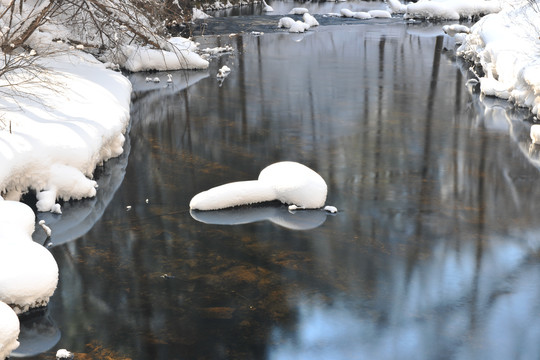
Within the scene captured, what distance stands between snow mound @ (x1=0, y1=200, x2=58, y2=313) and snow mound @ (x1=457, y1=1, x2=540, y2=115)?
995cm

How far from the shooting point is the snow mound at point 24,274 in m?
6.07

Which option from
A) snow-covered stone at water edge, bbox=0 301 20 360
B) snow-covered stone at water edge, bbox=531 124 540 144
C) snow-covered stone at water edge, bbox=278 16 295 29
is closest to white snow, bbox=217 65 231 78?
snow-covered stone at water edge, bbox=531 124 540 144

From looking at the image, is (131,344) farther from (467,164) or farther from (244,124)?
A: (244,124)

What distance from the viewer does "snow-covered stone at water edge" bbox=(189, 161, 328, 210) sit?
873cm

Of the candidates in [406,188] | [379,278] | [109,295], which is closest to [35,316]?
[109,295]

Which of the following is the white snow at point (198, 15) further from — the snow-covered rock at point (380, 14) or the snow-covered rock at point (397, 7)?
the snow-covered rock at point (397, 7)

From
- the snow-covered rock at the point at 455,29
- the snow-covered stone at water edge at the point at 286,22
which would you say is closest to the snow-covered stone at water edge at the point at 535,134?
the snow-covered rock at the point at 455,29

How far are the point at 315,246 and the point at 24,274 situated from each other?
3139 millimetres

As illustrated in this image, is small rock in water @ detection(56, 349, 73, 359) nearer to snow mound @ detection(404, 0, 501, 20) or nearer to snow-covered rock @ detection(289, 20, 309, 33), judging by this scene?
snow-covered rock @ detection(289, 20, 309, 33)

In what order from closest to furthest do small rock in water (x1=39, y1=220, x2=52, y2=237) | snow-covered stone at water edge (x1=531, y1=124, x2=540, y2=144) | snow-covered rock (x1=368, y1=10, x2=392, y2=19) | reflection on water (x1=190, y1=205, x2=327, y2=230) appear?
1. small rock in water (x1=39, y1=220, x2=52, y2=237)
2. reflection on water (x1=190, y1=205, x2=327, y2=230)
3. snow-covered stone at water edge (x1=531, y1=124, x2=540, y2=144)
4. snow-covered rock (x1=368, y1=10, x2=392, y2=19)

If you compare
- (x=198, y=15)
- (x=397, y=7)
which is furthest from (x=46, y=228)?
(x=397, y=7)

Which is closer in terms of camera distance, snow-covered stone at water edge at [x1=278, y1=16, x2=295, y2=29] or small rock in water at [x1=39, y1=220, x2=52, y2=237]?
small rock in water at [x1=39, y1=220, x2=52, y2=237]

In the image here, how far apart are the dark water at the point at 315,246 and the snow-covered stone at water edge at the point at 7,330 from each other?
0.34 meters

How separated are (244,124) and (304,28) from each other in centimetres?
1613
